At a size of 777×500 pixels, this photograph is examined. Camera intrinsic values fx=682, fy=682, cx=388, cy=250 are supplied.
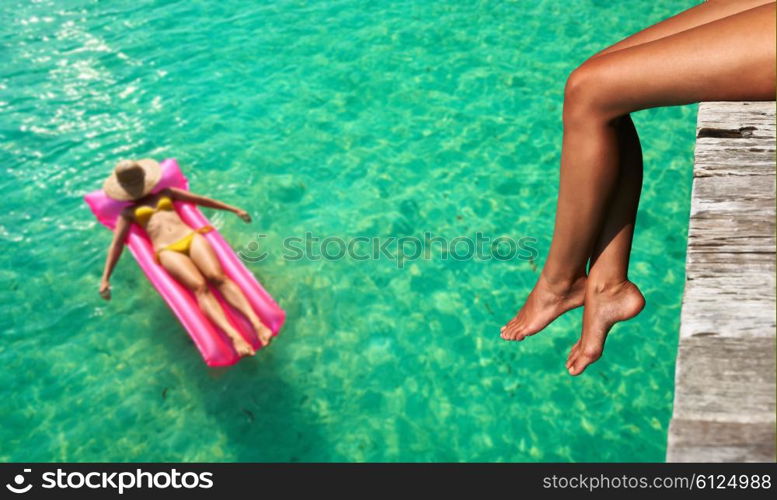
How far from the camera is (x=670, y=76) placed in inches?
65.8

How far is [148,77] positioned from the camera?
7004 mm

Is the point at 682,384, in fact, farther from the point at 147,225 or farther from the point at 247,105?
the point at 247,105

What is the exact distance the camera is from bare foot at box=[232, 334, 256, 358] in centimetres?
413

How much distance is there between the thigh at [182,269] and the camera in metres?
Answer: 4.30

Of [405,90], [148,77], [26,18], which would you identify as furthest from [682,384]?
[26,18]

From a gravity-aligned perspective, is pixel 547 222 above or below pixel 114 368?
above

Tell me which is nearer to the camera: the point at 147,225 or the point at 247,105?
the point at 147,225

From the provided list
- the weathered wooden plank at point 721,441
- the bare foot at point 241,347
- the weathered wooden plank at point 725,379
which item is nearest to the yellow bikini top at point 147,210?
the bare foot at point 241,347

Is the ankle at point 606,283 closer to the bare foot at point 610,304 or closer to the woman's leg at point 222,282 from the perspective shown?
the bare foot at point 610,304

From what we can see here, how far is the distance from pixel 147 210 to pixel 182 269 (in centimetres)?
61

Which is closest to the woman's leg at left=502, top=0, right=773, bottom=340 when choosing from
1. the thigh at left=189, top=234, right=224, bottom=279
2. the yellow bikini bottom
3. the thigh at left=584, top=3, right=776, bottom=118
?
the thigh at left=584, top=3, right=776, bottom=118
